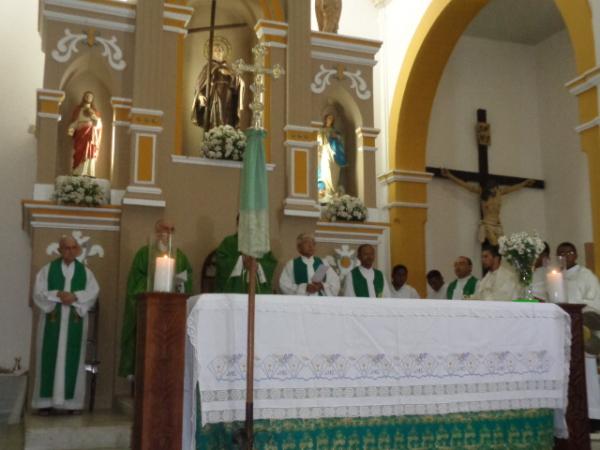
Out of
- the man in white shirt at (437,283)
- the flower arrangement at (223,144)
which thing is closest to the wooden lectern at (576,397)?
the flower arrangement at (223,144)

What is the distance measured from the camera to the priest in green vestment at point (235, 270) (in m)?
7.18

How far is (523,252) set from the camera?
540 centimetres

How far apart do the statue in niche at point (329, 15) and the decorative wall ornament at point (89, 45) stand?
282cm

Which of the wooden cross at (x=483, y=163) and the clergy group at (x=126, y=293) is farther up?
the wooden cross at (x=483, y=163)

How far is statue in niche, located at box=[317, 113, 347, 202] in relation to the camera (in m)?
9.72

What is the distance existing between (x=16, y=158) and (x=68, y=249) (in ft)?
10.7

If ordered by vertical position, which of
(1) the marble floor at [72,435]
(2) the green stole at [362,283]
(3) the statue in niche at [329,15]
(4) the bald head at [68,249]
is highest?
(3) the statue in niche at [329,15]

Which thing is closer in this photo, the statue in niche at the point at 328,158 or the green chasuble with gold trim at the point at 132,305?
the green chasuble with gold trim at the point at 132,305

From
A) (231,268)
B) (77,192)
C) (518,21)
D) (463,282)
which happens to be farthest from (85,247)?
(518,21)

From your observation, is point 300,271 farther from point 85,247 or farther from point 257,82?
point 257,82

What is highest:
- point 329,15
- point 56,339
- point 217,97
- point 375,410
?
point 329,15

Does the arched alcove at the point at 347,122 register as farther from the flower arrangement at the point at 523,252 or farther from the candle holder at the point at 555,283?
the candle holder at the point at 555,283

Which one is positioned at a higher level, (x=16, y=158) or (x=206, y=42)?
(x=206, y=42)

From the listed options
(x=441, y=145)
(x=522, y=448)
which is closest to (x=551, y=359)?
(x=522, y=448)
